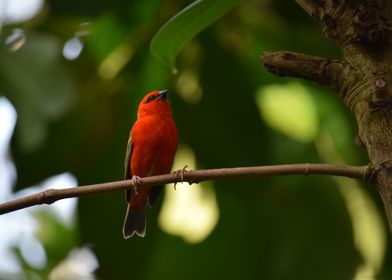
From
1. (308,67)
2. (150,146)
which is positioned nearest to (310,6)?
(308,67)

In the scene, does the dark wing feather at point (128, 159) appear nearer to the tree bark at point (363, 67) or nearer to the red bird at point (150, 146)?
the red bird at point (150, 146)

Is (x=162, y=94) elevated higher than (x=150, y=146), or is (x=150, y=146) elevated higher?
(x=162, y=94)

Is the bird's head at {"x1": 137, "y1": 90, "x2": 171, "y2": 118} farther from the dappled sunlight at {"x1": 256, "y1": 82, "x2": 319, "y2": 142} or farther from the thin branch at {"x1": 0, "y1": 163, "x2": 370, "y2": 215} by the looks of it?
the thin branch at {"x1": 0, "y1": 163, "x2": 370, "y2": 215}

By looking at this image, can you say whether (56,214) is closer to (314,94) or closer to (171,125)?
(171,125)

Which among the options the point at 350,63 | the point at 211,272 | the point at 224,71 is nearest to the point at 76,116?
the point at 224,71

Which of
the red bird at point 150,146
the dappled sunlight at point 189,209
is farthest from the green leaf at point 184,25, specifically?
the red bird at point 150,146

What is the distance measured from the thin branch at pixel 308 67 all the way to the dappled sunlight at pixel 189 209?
1916 mm

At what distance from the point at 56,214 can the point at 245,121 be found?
201 cm

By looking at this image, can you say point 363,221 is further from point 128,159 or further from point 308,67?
point 308,67

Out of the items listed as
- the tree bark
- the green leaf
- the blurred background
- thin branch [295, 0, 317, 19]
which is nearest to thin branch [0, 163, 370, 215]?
the tree bark

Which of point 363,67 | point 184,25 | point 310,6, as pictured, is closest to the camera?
point 363,67

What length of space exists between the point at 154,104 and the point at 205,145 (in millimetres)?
621

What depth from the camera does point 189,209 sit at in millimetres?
4055

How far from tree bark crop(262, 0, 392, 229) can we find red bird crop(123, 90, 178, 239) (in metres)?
2.09
